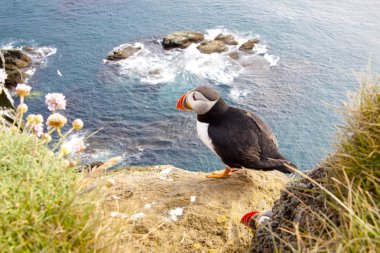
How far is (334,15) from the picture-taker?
1620 inches

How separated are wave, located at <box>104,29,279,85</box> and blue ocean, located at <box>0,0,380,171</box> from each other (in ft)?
0.30

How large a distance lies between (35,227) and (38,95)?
30.2 m

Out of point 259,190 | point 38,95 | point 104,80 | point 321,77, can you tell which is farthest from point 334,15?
point 259,190

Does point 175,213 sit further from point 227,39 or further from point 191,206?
point 227,39

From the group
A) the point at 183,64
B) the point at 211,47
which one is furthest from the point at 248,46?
the point at 183,64

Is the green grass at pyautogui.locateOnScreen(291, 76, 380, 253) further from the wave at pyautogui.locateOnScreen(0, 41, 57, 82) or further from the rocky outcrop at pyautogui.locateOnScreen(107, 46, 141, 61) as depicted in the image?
the wave at pyautogui.locateOnScreen(0, 41, 57, 82)

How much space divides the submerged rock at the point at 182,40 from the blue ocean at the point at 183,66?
0.93 m

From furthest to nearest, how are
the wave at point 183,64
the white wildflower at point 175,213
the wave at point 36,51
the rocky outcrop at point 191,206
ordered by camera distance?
1. the wave at point 36,51
2. the wave at point 183,64
3. the white wildflower at point 175,213
4. the rocky outcrop at point 191,206

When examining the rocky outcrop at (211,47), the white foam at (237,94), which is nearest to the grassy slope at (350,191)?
the white foam at (237,94)

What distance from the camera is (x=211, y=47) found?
3512 cm

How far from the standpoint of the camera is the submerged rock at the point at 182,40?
36375mm

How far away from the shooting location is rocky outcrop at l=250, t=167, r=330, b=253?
3539mm

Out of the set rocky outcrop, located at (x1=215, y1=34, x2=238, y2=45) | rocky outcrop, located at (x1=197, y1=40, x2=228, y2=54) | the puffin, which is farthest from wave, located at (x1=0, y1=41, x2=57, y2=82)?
the puffin

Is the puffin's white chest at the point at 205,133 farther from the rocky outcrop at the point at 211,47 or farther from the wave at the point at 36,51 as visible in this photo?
the wave at the point at 36,51
